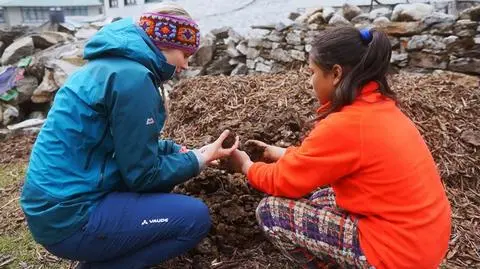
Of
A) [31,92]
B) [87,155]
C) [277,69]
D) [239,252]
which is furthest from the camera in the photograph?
[31,92]

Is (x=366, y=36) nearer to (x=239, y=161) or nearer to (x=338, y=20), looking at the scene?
(x=239, y=161)

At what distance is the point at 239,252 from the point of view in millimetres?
2852

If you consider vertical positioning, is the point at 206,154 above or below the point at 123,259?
above

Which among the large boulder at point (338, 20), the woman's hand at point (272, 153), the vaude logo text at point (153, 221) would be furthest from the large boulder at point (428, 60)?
the vaude logo text at point (153, 221)

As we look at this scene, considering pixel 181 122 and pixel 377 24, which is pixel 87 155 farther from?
pixel 377 24

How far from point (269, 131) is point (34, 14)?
14.4m

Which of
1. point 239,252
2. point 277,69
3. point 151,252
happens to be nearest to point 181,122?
point 239,252

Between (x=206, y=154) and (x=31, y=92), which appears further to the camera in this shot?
(x=31, y=92)

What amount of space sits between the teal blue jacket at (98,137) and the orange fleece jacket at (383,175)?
2.49ft

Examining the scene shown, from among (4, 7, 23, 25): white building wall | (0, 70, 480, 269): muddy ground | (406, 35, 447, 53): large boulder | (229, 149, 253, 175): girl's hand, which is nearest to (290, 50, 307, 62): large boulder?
(406, 35, 447, 53): large boulder

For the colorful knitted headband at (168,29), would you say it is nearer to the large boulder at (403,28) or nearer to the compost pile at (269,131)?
the compost pile at (269,131)

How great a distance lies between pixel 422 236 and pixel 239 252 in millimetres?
1226

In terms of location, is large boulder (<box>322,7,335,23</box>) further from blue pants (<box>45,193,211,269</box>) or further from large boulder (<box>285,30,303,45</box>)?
blue pants (<box>45,193,211,269</box>)

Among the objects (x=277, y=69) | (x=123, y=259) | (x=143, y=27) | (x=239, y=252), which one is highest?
(x=143, y=27)
